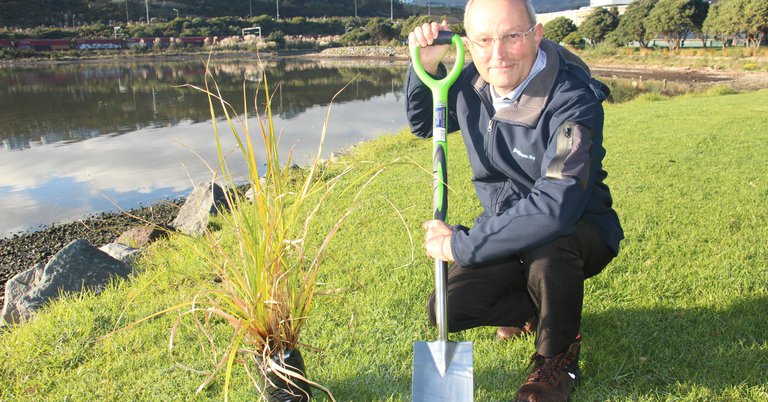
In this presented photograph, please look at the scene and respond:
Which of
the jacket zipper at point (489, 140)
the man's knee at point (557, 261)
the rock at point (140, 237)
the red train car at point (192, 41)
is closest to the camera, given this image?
the man's knee at point (557, 261)

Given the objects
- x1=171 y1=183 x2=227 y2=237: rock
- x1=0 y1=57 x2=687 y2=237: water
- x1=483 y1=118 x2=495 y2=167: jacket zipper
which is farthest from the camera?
x1=0 y1=57 x2=687 y2=237: water

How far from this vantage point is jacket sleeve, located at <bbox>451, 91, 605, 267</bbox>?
1.87m

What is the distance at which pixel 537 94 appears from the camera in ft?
6.93

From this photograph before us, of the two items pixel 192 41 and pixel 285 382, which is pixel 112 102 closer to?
pixel 285 382

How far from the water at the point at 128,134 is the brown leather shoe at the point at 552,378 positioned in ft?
4.57

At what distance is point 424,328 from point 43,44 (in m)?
60.4

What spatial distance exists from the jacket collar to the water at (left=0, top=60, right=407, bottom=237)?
0.88 m

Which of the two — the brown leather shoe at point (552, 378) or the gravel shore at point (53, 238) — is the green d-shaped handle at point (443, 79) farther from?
the gravel shore at point (53, 238)

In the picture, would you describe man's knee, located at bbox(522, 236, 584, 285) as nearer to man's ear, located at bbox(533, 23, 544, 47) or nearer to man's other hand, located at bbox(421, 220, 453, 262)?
man's other hand, located at bbox(421, 220, 453, 262)

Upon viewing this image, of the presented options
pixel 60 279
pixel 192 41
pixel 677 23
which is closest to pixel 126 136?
pixel 60 279

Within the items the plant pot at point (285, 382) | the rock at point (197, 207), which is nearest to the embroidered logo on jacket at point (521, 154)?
the plant pot at point (285, 382)

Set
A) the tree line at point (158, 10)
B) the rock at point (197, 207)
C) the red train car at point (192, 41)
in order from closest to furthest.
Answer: the rock at point (197, 207) < the red train car at point (192, 41) < the tree line at point (158, 10)

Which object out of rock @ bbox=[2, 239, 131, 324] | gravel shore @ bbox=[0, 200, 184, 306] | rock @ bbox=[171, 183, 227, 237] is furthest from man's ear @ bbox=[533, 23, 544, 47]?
gravel shore @ bbox=[0, 200, 184, 306]

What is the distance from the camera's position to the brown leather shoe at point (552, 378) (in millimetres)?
2047
